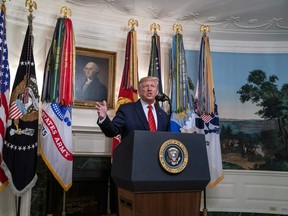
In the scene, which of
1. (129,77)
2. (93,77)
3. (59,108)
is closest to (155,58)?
(129,77)

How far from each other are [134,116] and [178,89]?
2787 millimetres

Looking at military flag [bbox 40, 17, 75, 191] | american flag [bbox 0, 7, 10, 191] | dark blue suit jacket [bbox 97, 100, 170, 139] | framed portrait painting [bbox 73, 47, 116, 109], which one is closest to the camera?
dark blue suit jacket [bbox 97, 100, 170, 139]

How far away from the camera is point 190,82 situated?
5.73m

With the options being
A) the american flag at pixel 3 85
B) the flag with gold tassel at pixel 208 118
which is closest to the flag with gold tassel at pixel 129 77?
the flag with gold tassel at pixel 208 118

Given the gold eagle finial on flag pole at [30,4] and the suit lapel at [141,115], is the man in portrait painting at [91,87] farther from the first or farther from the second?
the suit lapel at [141,115]

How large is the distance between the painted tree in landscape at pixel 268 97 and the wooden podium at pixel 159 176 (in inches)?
171

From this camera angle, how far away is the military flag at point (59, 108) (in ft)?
13.6

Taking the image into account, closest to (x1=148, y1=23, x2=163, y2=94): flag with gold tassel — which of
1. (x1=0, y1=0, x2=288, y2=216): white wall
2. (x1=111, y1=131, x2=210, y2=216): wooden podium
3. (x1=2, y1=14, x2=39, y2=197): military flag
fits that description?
(x1=0, y1=0, x2=288, y2=216): white wall

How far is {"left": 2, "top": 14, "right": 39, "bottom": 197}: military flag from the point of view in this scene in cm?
385

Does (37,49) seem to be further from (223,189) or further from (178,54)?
(223,189)

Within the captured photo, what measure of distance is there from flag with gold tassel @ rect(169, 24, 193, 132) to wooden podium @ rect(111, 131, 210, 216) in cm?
294

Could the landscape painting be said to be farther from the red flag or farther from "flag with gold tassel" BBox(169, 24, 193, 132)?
the red flag

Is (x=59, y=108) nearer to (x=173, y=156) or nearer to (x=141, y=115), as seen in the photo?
(x=141, y=115)

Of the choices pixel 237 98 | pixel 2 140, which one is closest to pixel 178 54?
pixel 237 98
